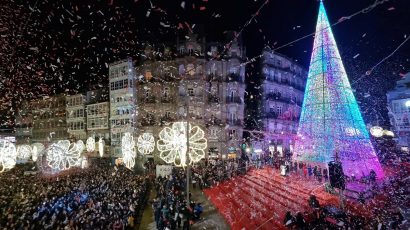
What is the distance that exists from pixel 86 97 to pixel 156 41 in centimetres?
1831

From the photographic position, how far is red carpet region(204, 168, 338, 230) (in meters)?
15.0

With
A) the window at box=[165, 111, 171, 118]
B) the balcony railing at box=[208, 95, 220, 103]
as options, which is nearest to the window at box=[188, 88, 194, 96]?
the balcony railing at box=[208, 95, 220, 103]

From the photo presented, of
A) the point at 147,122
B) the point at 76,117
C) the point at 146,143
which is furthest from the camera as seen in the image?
the point at 76,117

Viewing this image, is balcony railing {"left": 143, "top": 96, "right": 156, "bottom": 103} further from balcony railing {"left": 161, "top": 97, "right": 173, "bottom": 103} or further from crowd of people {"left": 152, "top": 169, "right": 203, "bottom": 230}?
crowd of people {"left": 152, "top": 169, "right": 203, "bottom": 230}

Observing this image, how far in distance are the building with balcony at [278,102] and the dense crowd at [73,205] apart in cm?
2519

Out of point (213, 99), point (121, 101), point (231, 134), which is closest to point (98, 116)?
point (121, 101)

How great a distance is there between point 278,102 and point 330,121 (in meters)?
26.1

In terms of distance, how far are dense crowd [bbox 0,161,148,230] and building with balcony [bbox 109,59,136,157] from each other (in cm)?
1794

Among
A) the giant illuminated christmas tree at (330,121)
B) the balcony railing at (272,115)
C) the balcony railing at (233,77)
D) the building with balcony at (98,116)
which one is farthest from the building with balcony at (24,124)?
the giant illuminated christmas tree at (330,121)

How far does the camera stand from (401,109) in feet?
125

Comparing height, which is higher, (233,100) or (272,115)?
(233,100)

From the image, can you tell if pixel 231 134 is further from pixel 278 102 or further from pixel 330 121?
pixel 330 121

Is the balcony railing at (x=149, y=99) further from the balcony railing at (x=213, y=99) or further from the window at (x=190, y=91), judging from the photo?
the balcony railing at (x=213, y=99)

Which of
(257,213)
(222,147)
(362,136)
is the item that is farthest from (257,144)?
(257,213)
